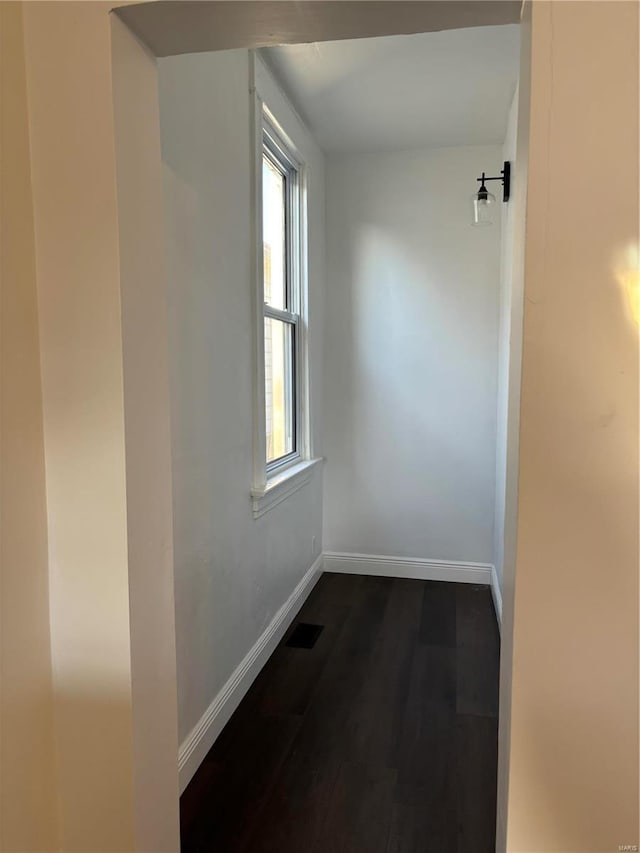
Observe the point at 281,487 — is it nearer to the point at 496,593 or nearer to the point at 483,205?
the point at 496,593

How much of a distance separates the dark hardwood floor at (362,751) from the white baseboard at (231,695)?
0.04 meters

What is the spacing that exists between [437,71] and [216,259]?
4.92 ft

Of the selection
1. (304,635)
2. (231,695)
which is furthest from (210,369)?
(304,635)

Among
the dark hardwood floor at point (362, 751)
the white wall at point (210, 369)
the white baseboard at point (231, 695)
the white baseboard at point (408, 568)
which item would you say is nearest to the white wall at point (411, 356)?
the white baseboard at point (408, 568)

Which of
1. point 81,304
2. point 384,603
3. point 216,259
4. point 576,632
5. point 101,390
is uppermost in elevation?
point 216,259

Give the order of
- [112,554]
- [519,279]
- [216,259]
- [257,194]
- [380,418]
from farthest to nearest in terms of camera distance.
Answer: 1. [380,418]
2. [257,194]
3. [216,259]
4. [112,554]
5. [519,279]

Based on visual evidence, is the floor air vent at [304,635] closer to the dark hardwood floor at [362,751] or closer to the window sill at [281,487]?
the dark hardwood floor at [362,751]

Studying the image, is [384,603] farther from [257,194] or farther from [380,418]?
[257,194]

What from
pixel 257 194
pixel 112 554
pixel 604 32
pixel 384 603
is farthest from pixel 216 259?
pixel 384 603

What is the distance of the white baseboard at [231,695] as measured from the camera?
6.20 feet

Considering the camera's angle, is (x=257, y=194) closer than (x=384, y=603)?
Yes

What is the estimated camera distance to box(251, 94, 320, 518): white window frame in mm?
2443

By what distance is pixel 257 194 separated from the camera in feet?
7.96

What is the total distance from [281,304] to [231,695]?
197cm
